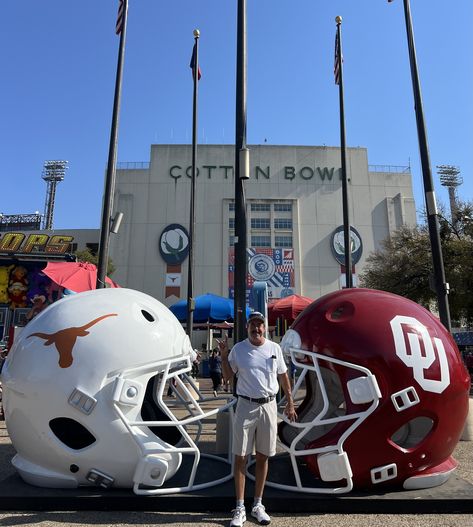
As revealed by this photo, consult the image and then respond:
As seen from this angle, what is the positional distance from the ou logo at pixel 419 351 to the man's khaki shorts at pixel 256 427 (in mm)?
1341

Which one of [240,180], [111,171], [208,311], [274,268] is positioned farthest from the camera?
[274,268]

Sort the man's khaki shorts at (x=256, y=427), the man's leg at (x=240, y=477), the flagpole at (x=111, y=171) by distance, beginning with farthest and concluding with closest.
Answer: the flagpole at (x=111, y=171) < the man's khaki shorts at (x=256, y=427) < the man's leg at (x=240, y=477)

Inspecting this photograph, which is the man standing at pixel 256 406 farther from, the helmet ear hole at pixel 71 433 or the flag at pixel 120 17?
the flag at pixel 120 17

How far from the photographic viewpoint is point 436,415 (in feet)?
13.3

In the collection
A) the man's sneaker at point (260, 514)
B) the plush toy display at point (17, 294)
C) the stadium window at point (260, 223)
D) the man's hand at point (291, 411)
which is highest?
the stadium window at point (260, 223)

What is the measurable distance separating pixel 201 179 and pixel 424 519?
3512cm

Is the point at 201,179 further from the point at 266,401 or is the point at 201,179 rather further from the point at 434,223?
the point at 266,401

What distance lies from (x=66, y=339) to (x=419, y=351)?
334cm

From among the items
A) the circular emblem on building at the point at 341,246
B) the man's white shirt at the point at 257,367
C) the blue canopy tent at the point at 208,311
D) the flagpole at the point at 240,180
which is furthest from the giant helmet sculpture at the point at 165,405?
the circular emblem on building at the point at 341,246

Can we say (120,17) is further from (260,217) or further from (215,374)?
(260,217)

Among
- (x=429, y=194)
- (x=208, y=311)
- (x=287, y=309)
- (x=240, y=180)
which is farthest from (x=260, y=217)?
(x=240, y=180)

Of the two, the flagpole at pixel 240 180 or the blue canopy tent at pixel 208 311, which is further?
the blue canopy tent at pixel 208 311

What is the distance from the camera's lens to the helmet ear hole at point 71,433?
4059 millimetres

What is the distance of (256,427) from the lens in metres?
3.89
